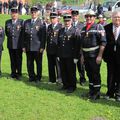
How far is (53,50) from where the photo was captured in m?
10.1

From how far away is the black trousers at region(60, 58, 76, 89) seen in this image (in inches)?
367

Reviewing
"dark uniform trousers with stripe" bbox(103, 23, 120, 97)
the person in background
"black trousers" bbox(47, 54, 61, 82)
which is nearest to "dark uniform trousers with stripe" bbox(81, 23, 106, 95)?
"dark uniform trousers with stripe" bbox(103, 23, 120, 97)

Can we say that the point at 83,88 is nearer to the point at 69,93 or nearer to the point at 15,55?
the point at 69,93

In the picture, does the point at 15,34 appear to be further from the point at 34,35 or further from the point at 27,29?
the point at 34,35

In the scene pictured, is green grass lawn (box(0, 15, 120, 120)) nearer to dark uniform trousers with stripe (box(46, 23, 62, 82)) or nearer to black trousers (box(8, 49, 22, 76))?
dark uniform trousers with stripe (box(46, 23, 62, 82))

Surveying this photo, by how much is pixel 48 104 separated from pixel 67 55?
62.4 inches

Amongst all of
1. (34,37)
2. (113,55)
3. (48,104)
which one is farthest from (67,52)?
(48,104)

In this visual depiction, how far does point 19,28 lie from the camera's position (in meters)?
10.7

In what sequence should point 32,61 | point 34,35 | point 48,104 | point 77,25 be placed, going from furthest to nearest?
point 32,61 → point 34,35 → point 77,25 → point 48,104

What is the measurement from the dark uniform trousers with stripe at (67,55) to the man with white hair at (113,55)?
1.02m

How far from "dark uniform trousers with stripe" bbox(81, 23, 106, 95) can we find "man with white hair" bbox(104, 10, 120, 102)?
0.22 metres

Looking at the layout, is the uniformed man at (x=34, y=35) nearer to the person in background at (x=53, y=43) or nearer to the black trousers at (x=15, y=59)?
the person in background at (x=53, y=43)

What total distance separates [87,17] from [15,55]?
3360 millimetres

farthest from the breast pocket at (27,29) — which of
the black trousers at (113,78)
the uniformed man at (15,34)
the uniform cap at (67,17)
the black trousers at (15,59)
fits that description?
the black trousers at (113,78)
